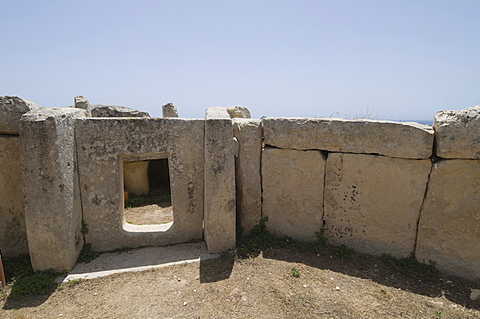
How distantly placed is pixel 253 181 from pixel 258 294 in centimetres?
170

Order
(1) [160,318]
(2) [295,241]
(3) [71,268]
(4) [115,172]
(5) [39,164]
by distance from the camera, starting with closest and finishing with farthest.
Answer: (1) [160,318] → (5) [39,164] → (3) [71,268] → (4) [115,172] → (2) [295,241]

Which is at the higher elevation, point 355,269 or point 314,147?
point 314,147

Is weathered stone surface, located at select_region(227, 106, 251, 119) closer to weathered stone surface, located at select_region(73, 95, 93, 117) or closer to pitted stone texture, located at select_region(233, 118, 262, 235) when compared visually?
pitted stone texture, located at select_region(233, 118, 262, 235)

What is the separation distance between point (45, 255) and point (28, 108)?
1926 mm

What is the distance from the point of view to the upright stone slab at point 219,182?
4000 mm

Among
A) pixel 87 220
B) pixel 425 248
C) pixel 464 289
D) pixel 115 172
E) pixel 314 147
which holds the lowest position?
pixel 464 289

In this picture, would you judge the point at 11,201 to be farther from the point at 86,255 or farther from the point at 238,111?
the point at 238,111

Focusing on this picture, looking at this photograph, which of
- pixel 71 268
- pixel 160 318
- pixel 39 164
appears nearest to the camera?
pixel 160 318

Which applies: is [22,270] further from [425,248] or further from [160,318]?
[425,248]

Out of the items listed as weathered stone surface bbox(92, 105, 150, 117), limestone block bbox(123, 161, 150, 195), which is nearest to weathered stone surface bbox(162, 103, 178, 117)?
weathered stone surface bbox(92, 105, 150, 117)

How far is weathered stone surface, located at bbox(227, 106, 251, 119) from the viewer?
7.30m

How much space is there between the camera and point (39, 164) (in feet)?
11.7

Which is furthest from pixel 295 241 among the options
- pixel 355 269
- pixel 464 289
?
pixel 464 289

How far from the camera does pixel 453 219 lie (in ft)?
12.4
